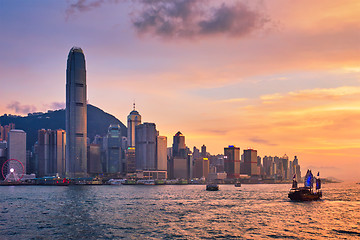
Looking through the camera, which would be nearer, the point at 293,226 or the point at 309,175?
the point at 293,226

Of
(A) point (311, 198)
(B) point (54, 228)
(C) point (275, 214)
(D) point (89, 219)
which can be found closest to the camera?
(B) point (54, 228)

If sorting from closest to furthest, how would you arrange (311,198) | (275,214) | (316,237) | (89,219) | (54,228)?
(316,237) → (54,228) → (89,219) → (275,214) → (311,198)

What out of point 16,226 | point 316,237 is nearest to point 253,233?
point 316,237

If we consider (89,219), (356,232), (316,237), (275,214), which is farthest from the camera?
(275,214)

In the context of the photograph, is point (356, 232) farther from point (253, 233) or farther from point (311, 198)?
point (311, 198)

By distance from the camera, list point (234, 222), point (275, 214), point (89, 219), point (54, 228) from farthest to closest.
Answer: point (275, 214), point (89, 219), point (234, 222), point (54, 228)

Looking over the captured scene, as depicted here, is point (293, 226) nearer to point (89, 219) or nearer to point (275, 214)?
point (275, 214)

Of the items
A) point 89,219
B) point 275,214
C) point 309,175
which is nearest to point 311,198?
point 309,175

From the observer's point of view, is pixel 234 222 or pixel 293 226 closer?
pixel 293 226
